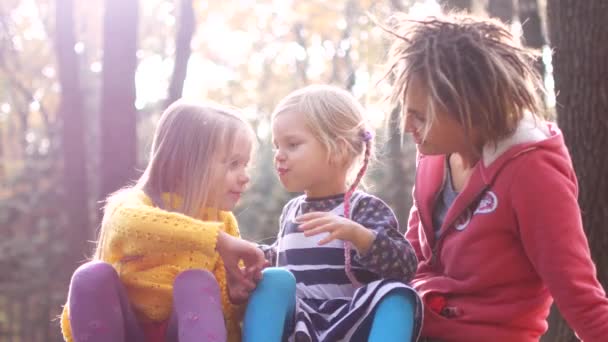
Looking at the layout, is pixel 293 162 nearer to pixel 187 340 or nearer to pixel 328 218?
pixel 328 218

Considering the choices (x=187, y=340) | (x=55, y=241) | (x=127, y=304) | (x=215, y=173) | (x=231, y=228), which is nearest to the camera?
(x=187, y=340)

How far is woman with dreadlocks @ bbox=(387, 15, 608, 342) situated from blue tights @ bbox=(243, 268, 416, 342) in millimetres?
270

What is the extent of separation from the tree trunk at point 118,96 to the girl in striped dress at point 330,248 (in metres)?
3.44

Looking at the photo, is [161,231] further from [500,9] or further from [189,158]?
[500,9]

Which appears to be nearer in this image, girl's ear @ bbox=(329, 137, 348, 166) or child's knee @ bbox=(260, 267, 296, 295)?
child's knee @ bbox=(260, 267, 296, 295)

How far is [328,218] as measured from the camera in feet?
8.50

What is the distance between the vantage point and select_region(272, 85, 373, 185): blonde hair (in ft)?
9.74

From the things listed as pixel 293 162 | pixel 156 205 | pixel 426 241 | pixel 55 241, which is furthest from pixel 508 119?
pixel 55 241

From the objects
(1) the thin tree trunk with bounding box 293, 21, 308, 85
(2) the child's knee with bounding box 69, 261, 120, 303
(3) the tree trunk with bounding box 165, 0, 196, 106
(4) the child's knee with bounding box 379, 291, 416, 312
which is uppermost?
(2) the child's knee with bounding box 69, 261, 120, 303

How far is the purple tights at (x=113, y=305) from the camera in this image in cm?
248

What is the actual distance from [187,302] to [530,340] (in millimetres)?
1111

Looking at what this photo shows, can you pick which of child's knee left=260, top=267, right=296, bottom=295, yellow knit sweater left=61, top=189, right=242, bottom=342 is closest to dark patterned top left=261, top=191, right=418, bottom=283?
child's knee left=260, top=267, right=296, bottom=295

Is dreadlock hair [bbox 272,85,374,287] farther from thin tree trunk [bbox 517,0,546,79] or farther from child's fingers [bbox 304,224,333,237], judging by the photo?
thin tree trunk [bbox 517,0,546,79]

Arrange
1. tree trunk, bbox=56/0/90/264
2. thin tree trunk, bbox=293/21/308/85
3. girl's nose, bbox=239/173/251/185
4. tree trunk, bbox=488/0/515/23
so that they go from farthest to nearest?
thin tree trunk, bbox=293/21/308/85, tree trunk, bbox=56/0/90/264, tree trunk, bbox=488/0/515/23, girl's nose, bbox=239/173/251/185
